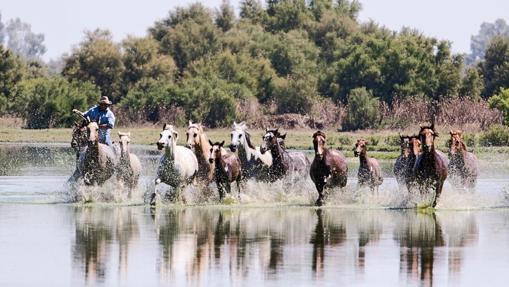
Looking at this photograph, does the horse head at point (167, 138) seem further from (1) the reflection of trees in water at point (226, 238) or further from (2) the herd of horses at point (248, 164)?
(1) the reflection of trees in water at point (226, 238)

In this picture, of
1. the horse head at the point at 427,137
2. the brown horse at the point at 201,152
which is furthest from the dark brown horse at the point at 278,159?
the horse head at the point at 427,137

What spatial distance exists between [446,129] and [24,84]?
25189mm

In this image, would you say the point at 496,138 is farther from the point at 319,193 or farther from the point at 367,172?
the point at 319,193

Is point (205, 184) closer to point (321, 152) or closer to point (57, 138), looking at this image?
point (321, 152)

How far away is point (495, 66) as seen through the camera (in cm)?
8031

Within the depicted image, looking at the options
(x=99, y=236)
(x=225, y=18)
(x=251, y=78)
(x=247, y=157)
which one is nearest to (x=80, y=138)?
(x=247, y=157)

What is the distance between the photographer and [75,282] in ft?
57.4

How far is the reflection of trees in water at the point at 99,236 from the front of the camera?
18781 millimetres

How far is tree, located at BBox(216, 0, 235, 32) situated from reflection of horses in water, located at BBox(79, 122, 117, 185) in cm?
7136

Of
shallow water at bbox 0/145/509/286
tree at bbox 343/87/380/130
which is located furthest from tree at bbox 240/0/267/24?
shallow water at bbox 0/145/509/286

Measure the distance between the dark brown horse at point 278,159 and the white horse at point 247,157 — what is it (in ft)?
0.48

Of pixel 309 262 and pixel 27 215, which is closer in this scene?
pixel 309 262

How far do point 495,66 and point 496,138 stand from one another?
24.8 m

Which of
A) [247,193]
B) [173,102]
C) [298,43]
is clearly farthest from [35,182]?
[298,43]
